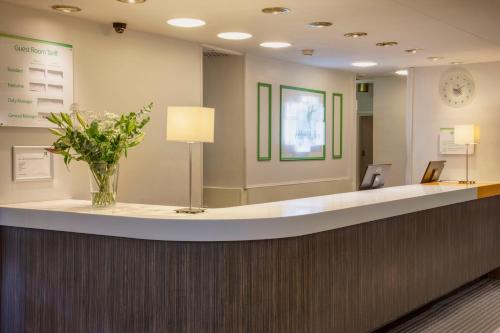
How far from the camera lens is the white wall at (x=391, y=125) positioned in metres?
11.3

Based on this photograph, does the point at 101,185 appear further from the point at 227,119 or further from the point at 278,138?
the point at 278,138

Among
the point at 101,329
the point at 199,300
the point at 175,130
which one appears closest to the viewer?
the point at 199,300

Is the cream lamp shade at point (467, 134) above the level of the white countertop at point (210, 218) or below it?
above

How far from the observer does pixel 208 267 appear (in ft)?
11.8

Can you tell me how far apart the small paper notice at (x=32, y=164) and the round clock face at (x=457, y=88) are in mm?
5730

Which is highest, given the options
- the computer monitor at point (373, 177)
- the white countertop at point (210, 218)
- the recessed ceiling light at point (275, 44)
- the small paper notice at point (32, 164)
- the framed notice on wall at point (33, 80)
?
the recessed ceiling light at point (275, 44)

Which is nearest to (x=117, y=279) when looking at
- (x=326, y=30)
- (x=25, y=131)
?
(x=25, y=131)

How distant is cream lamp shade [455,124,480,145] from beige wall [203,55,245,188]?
272cm

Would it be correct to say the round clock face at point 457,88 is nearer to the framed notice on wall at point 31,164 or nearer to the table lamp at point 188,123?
the table lamp at point 188,123

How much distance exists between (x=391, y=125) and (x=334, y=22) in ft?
20.3

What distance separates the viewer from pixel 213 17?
5.39 metres

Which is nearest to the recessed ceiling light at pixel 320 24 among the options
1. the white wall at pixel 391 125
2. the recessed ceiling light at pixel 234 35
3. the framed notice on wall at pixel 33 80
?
the recessed ceiling light at pixel 234 35

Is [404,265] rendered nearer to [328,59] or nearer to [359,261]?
[359,261]

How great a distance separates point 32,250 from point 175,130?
1276 millimetres
